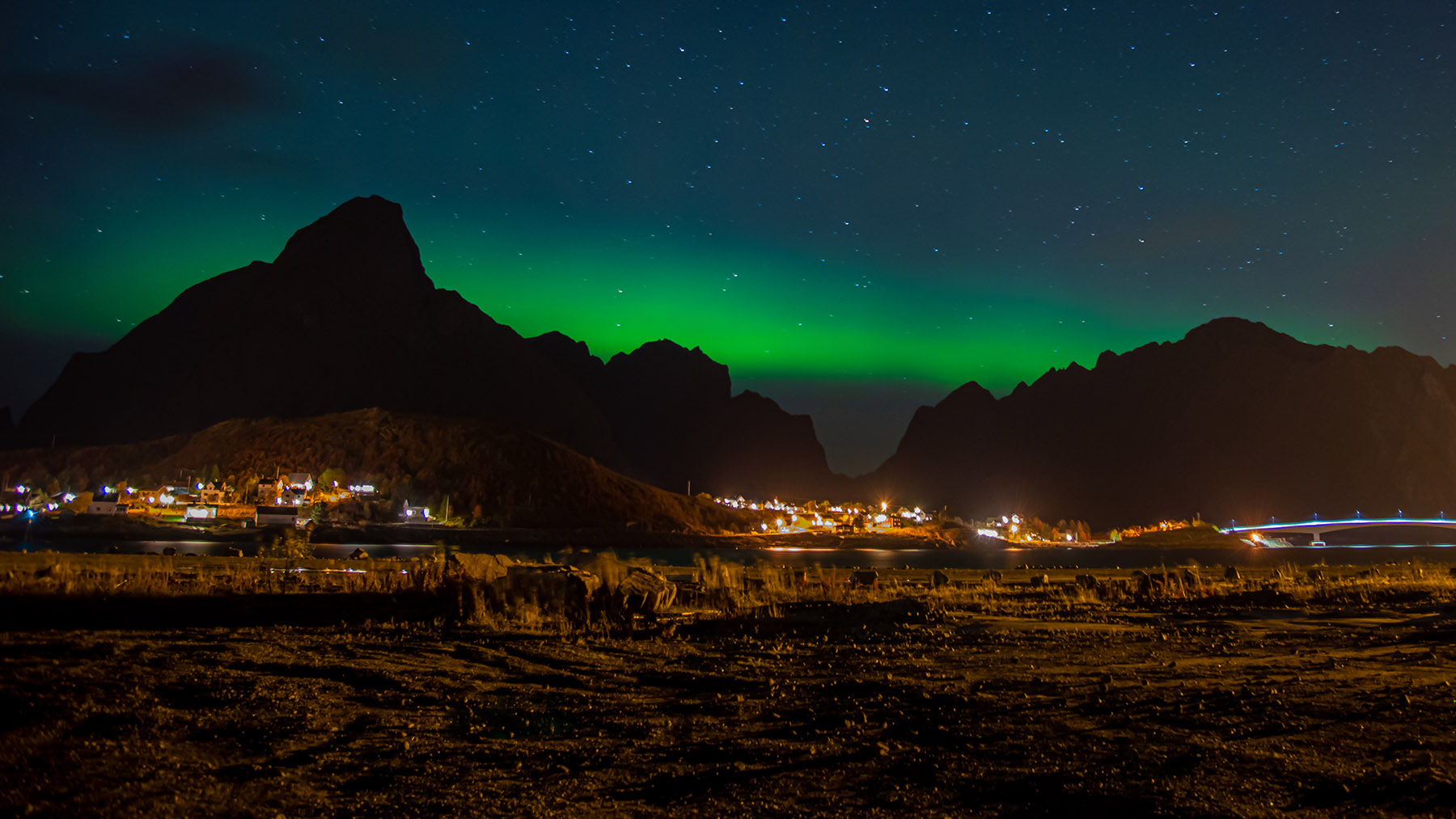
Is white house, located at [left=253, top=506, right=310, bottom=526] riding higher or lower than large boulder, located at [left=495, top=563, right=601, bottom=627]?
lower

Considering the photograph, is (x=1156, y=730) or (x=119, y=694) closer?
(x=1156, y=730)

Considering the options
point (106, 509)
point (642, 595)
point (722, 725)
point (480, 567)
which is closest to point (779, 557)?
point (480, 567)

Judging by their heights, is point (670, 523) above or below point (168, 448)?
below

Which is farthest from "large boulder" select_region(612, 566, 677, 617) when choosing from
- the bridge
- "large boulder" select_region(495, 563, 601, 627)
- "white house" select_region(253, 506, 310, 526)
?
the bridge

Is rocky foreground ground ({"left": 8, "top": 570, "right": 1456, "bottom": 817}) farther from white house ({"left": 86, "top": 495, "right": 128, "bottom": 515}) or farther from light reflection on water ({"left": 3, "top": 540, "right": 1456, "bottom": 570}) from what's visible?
white house ({"left": 86, "top": 495, "right": 128, "bottom": 515})

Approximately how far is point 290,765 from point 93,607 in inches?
559

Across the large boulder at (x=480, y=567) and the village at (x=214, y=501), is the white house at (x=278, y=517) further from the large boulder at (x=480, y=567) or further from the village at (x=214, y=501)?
the large boulder at (x=480, y=567)

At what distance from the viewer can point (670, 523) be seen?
123625mm

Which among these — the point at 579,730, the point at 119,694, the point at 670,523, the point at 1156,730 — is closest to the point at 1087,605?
the point at 1156,730

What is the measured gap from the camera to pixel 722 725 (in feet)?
28.3

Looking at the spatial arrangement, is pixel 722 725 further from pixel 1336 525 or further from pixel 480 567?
pixel 1336 525

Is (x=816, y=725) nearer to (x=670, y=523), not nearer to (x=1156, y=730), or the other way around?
(x=1156, y=730)

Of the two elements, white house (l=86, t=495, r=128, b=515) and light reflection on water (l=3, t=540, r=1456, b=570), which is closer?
light reflection on water (l=3, t=540, r=1456, b=570)

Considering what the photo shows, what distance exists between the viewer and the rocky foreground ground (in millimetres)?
6172
